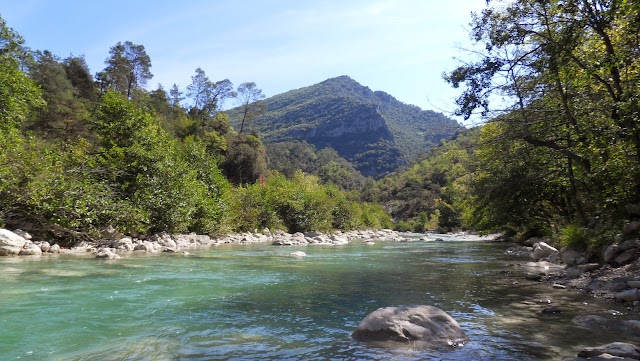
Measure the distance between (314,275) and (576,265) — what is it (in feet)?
24.5

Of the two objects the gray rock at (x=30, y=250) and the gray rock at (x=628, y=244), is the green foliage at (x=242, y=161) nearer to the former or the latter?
the gray rock at (x=30, y=250)

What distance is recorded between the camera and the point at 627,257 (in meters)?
9.91

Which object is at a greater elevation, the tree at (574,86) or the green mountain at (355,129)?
the green mountain at (355,129)

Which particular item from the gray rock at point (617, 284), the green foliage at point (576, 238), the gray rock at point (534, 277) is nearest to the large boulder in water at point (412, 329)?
the gray rock at point (617, 284)

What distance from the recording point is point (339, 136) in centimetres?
15600

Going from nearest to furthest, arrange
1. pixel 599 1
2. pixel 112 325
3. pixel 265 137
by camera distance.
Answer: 1. pixel 112 325
2. pixel 599 1
3. pixel 265 137

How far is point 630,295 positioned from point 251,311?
6770mm

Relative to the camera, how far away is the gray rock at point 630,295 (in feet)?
23.7

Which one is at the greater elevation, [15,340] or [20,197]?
[20,197]

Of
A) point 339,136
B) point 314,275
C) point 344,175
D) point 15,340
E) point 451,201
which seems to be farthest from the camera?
point 339,136

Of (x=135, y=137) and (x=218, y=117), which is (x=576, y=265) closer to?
(x=135, y=137)

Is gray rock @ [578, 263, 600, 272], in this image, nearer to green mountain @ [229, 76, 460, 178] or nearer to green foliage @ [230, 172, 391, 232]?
green foliage @ [230, 172, 391, 232]

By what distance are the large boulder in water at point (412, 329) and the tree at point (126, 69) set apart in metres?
52.0

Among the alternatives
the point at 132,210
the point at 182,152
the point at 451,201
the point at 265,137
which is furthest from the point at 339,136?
the point at 132,210
